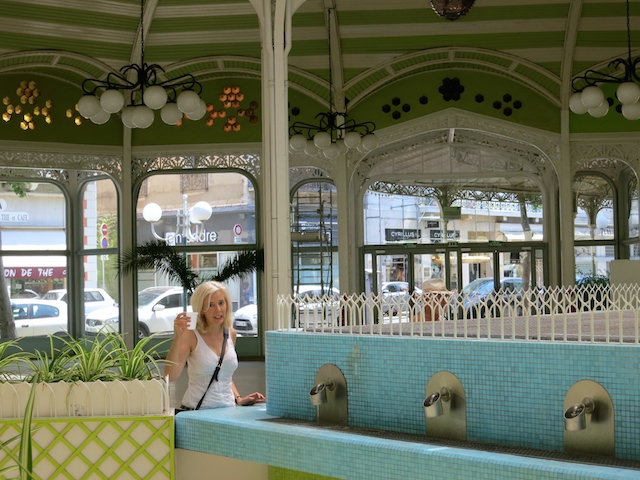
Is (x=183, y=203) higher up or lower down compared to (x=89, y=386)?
higher up

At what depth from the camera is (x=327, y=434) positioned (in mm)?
4414

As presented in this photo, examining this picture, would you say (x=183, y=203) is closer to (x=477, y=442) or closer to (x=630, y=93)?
(x=630, y=93)

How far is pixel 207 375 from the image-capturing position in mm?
5176

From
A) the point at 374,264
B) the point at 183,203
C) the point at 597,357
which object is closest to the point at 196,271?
the point at 183,203

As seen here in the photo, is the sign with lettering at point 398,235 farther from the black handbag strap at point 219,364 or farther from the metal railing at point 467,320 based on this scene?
the black handbag strap at point 219,364

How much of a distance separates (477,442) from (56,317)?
479 inches

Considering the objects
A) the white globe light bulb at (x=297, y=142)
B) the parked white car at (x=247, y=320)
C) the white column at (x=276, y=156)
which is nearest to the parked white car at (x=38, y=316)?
the parked white car at (x=247, y=320)

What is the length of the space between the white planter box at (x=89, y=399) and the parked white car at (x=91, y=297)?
10812mm

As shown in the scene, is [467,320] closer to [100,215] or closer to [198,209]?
[198,209]

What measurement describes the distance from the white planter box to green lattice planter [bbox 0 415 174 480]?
6 cm

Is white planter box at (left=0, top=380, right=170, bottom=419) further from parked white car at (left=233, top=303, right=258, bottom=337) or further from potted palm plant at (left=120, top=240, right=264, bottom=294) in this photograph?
parked white car at (left=233, top=303, right=258, bottom=337)

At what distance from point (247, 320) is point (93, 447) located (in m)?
10.5

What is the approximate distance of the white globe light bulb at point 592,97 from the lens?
847 centimetres

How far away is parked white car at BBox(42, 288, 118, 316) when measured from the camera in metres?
15.2
